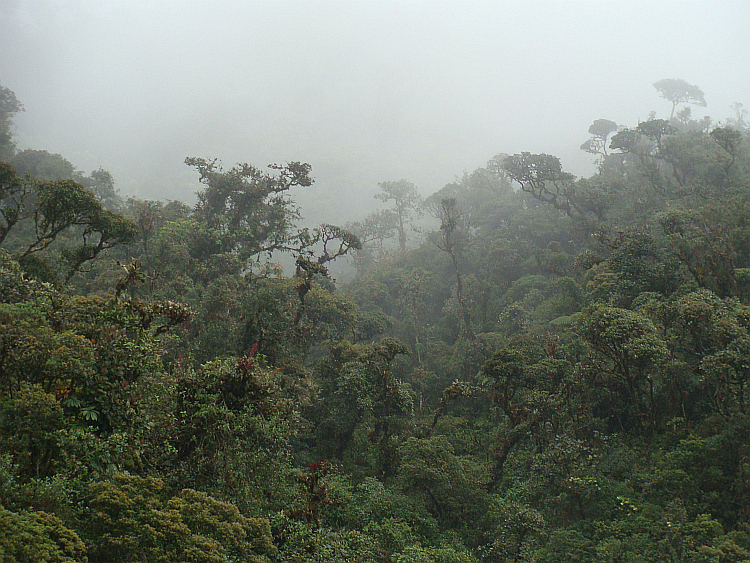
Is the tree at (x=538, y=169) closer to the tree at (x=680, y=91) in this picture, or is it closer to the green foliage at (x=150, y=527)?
the green foliage at (x=150, y=527)

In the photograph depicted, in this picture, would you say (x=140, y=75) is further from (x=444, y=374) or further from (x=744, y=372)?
(x=744, y=372)

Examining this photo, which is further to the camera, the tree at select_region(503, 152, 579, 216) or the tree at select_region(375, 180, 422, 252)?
the tree at select_region(375, 180, 422, 252)

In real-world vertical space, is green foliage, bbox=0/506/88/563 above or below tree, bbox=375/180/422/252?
below

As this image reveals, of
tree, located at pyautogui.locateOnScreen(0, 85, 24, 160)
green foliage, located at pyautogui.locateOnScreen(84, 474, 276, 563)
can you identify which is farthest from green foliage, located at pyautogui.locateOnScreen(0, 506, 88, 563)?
tree, located at pyautogui.locateOnScreen(0, 85, 24, 160)

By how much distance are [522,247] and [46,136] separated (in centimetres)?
7323

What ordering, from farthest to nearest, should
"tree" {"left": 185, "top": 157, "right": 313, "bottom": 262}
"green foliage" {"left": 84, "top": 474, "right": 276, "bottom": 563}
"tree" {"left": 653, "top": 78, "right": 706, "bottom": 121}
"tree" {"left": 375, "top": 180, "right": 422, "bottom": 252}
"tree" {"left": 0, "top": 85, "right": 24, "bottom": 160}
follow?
"tree" {"left": 653, "top": 78, "right": 706, "bottom": 121}
"tree" {"left": 375, "top": 180, "right": 422, "bottom": 252}
"tree" {"left": 0, "top": 85, "right": 24, "bottom": 160}
"tree" {"left": 185, "top": 157, "right": 313, "bottom": 262}
"green foliage" {"left": 84, "top": 474, "right": 276, "bottom": 563}

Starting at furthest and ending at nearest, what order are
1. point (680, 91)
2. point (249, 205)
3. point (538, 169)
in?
point (680, 91)
point (538, 169)
point (249, 205)

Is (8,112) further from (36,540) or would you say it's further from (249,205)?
(36,540)

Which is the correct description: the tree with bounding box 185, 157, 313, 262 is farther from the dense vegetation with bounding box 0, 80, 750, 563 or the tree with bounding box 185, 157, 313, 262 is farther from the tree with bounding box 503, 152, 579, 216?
the tree with bounding box 503, 152, 579, 216

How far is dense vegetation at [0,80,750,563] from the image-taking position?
641cm

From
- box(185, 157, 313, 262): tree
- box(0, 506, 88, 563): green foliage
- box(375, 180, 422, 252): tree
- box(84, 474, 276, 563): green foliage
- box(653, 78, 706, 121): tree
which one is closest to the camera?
box(0, 506, 88, 563): green foliage

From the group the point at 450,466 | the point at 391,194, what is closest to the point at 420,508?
the point at 450,466

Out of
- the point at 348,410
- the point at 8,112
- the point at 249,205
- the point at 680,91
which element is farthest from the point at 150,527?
the point at 680,91

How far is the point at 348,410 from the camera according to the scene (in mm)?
14805
